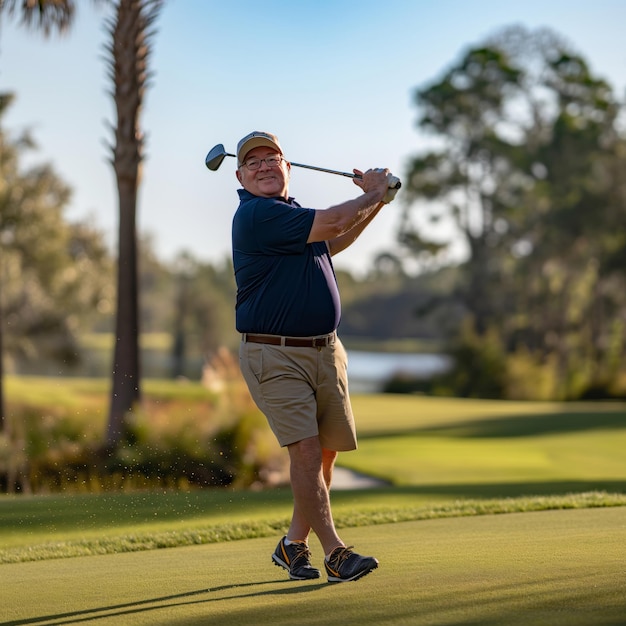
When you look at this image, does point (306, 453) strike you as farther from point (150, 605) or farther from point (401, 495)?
point (401, 495)

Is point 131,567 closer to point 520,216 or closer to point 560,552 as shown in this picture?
point 560,552

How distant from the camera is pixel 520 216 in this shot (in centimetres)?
5000

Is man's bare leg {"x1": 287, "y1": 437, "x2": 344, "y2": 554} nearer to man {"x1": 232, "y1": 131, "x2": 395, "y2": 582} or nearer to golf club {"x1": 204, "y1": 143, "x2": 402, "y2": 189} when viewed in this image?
man {"x1": 232, "y1": 131, "x2": 395, "y2": 582}

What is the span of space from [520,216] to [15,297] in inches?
816

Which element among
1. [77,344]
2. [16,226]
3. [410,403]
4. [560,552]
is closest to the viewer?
[560,552]

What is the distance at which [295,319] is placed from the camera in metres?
5.72

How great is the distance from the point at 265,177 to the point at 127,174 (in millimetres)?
10506

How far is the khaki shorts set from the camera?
5.72m

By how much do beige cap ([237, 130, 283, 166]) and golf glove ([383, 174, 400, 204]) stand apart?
57 centimetres

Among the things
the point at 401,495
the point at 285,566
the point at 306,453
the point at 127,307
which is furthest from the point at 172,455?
the point at 306,453

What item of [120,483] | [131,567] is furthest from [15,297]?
[131,567]

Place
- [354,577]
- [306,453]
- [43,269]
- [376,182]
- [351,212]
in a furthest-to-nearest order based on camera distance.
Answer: [43,269] → [376,182] → [306,453] → [351,212] → [354,577]

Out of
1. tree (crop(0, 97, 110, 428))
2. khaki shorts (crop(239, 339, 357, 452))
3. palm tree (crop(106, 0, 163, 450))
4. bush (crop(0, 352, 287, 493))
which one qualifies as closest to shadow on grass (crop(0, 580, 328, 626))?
khaki shorts (crop(239, 339, 357, 452))

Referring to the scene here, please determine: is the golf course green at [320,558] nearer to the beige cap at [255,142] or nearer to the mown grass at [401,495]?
the mown grass at [401,495]
